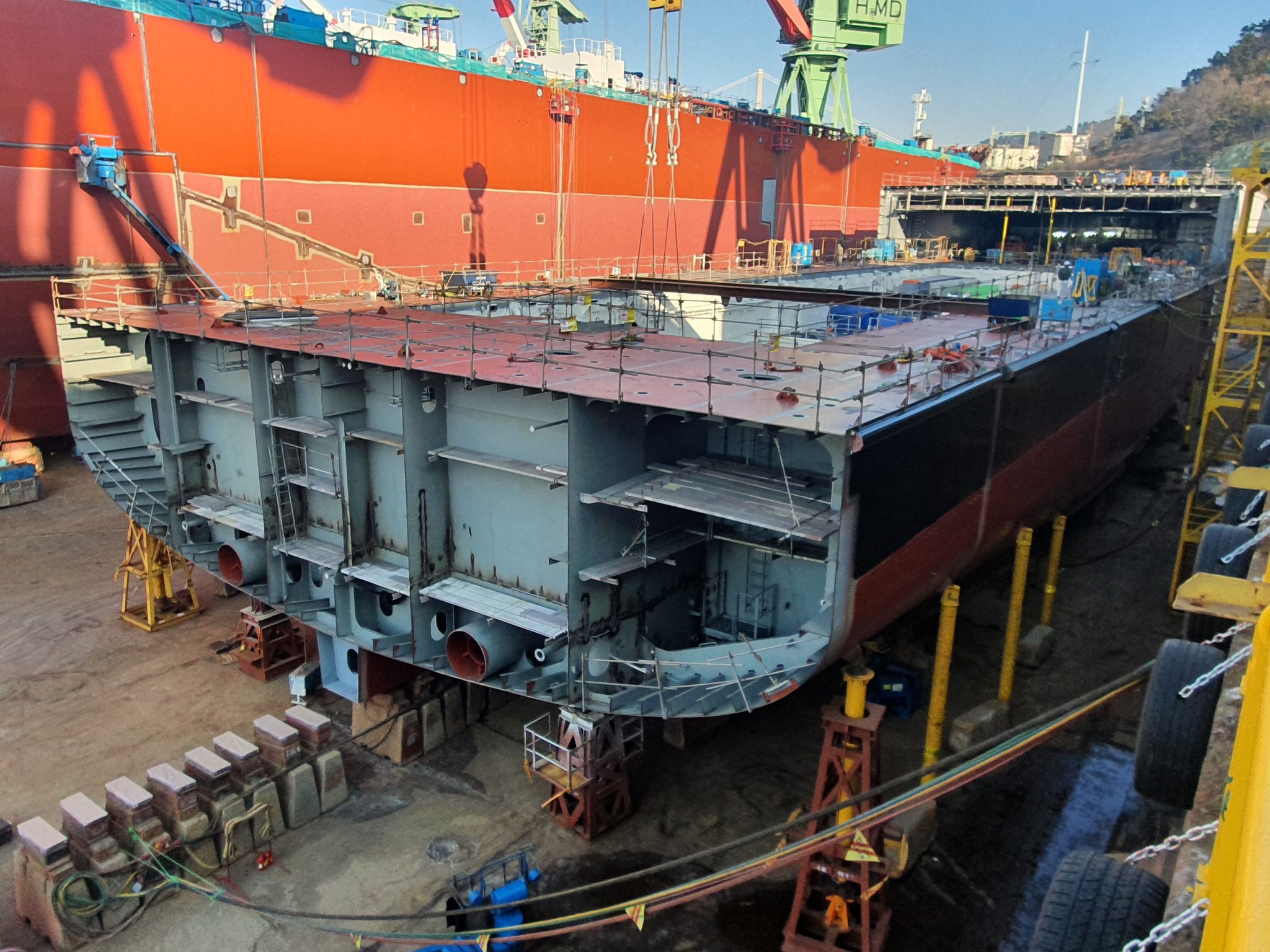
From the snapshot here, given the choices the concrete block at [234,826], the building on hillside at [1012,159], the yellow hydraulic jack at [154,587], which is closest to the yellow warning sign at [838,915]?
the concrete block at [234,826]

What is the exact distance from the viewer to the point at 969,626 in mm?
Answer: 18328

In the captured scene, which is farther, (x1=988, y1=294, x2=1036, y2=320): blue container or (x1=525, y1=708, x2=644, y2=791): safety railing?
(x1=988, y1=294, x2=1036, y2=320): blue container

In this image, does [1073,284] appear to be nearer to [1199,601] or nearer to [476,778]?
[476,778]

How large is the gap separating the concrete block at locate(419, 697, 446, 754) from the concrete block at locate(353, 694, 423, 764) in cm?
10

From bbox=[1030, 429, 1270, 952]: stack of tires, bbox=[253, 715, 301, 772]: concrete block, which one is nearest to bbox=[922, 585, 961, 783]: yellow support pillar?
bbox=[1030, 429, 1270, 952]: stack of tires

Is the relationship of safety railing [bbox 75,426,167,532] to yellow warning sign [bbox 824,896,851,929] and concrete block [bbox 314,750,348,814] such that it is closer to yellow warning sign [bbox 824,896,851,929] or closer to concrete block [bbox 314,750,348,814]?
concrete block [bbox 314,750,348,814]

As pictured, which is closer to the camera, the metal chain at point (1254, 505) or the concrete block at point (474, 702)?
the metal chain at point (1254, 505)

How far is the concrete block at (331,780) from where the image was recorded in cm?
1277

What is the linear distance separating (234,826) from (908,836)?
350 inches

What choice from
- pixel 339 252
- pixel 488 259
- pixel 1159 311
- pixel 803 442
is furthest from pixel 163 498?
pixel 1159 311

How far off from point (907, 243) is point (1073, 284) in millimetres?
31512

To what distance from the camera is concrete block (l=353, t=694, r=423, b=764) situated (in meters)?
14.0

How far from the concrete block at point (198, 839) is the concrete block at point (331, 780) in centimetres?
153

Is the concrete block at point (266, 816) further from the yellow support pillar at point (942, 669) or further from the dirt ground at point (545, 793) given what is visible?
the yellow support pillar at point (942, 669)
